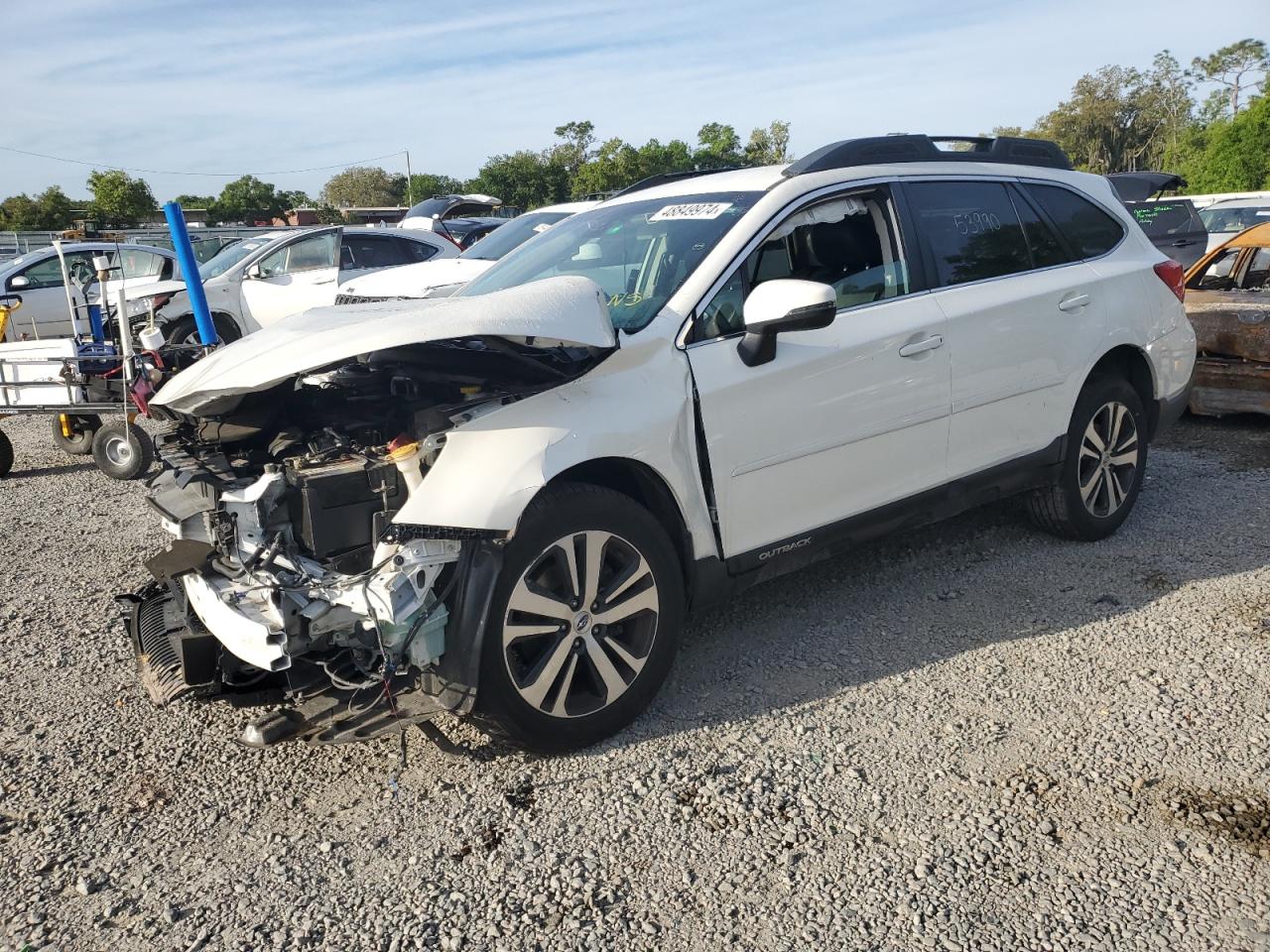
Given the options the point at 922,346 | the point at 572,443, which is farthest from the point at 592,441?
the point at 922,346

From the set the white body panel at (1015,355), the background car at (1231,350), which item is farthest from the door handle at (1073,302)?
the background car at (1231,350)

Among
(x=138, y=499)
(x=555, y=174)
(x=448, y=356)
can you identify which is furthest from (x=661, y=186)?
(x=555, y=174)

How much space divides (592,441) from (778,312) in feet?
2.59

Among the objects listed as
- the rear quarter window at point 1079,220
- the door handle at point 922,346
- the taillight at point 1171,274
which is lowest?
the door handle at point 922,346

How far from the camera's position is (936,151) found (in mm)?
4523

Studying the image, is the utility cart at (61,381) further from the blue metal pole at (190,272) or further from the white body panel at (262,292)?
the white body panel at (262,292)

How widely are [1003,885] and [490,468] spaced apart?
1.83m

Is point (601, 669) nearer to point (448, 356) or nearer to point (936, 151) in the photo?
point (448, 356)

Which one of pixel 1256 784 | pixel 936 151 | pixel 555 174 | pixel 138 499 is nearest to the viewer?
pixel 1256 784

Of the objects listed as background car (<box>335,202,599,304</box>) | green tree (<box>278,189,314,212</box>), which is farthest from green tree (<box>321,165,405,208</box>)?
background car (<box>335,202,599,304</box>)

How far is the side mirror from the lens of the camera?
11.0 ft

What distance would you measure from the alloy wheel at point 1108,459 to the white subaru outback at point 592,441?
1.45 ft

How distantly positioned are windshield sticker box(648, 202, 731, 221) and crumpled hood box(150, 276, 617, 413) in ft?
2.73

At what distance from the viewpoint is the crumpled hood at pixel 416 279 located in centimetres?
756
